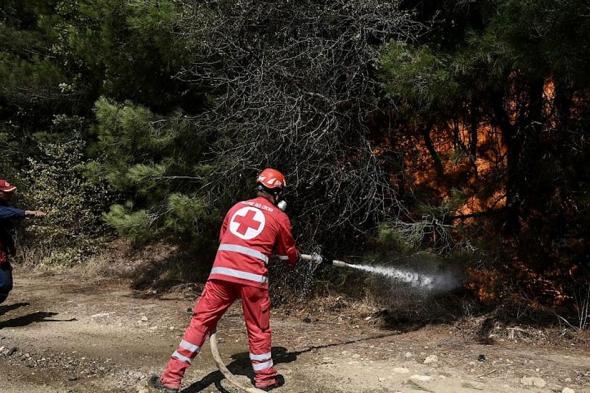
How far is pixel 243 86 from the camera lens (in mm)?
7312

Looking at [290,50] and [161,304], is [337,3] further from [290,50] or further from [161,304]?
[161,304]

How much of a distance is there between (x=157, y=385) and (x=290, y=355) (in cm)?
154

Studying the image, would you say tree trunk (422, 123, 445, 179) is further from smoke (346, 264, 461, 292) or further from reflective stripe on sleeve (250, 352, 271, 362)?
reflective stripe on sleeve (250, 352, 271, 362)

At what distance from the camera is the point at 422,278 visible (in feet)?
23.6

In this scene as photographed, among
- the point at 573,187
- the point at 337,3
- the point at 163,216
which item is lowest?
the point at 163,216

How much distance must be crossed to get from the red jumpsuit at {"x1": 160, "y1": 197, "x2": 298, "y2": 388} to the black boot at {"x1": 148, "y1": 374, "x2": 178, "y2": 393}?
76 millimetres

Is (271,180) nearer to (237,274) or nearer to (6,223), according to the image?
(237,274)

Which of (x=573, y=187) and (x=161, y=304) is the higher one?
(x=573, y=187)

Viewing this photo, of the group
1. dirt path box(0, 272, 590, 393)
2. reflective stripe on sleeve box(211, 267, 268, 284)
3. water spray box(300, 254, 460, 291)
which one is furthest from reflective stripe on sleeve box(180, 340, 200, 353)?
water spray box(300, 254, 460, 291)

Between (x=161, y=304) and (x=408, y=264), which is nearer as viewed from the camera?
(x=408, y=264)

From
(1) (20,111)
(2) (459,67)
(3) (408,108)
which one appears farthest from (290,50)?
(1) (20,111)

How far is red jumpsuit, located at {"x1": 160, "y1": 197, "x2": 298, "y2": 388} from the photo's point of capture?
4.66m

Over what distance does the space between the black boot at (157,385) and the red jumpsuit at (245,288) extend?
0.25 feet

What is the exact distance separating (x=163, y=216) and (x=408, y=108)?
3965 millimetres
